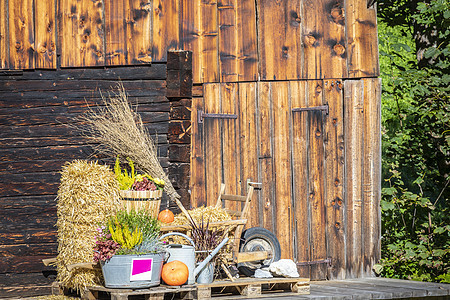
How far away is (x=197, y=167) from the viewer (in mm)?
6727

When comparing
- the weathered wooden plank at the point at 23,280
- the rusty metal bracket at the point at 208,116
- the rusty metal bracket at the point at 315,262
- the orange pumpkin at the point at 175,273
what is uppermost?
the rusty metal bracket at the point at 208,116

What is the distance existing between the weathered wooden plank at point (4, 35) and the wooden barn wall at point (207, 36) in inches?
0.5

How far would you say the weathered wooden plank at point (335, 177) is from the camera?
6770mm

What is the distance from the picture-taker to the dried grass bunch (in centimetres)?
625

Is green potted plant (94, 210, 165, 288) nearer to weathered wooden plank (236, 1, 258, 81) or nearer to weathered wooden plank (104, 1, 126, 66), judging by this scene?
weathered wooden plank (104, 1, 126, 66)

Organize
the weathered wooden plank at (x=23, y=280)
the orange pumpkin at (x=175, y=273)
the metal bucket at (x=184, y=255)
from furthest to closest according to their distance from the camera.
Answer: the weathered wooden plank at (x=23, y=280) → the metal bucket at (x=184, y=255) → the orange pumpkin at (x=175, y=273)

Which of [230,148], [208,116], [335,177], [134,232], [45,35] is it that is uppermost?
[45,35]

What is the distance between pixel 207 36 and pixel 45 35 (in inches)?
76.9

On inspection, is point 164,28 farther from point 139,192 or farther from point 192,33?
point 139,192

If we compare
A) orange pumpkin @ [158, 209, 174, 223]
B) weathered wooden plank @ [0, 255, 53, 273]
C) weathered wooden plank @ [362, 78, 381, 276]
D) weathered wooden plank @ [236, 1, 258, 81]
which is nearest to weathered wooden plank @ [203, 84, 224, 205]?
weathered wooden plank @ [236, 1, 258, 81]

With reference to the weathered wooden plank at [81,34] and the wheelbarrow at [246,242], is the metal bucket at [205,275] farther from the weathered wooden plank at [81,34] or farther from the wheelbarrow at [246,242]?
the weathered wooden plank at [81,34]

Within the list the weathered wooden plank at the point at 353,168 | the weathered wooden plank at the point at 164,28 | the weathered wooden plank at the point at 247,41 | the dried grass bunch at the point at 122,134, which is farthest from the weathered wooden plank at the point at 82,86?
the weathered wooden plank at the point at 353,168

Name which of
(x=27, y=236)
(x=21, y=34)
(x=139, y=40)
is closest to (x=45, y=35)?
(x=21, y=34)

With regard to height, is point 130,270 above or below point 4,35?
below
